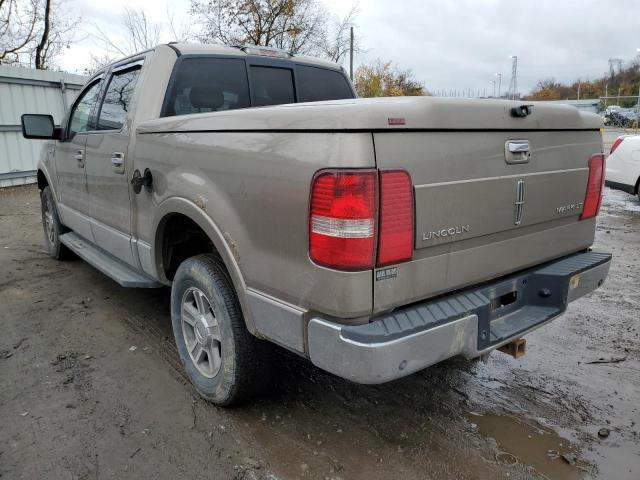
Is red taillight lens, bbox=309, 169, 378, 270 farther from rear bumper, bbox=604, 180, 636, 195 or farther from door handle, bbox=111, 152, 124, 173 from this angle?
rear bumper, bbox=604, 180, 636, 195

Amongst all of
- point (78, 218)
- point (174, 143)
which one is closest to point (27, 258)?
point (78, 218)

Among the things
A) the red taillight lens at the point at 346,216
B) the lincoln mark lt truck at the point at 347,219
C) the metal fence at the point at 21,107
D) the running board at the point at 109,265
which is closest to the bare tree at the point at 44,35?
the metal fence at the point at 21,107

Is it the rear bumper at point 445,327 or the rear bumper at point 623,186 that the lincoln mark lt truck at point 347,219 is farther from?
the rear bumper at point 623,186

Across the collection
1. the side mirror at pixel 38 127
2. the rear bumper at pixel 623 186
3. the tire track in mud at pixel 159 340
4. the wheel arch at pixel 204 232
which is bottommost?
the tire track in mud at pixel 159 340

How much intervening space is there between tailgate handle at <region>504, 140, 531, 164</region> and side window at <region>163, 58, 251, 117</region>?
199 centimetres

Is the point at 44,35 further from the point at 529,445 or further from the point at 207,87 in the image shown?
the point at 529,445

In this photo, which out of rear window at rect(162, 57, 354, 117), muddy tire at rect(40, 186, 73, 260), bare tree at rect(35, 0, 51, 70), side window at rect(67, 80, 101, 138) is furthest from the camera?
bare tree at rect(35, 0, 51, 70)

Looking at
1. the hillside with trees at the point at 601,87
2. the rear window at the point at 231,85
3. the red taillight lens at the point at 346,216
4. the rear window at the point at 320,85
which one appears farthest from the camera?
the hillside with trees at the point at 601,87

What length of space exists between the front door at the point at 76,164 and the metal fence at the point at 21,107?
24.6 ft

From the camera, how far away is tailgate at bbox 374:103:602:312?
198 centimetres

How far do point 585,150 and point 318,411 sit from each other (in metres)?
2.08

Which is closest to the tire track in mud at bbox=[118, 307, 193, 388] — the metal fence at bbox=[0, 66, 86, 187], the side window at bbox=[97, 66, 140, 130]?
the side window at bbox=[97, 66, 140, 130]

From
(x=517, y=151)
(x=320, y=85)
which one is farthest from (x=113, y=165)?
(x=517, y=151)

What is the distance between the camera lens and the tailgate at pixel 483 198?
1.98 metres
